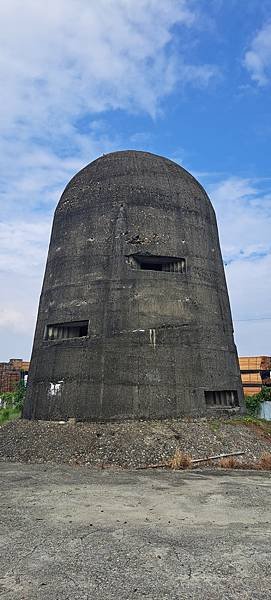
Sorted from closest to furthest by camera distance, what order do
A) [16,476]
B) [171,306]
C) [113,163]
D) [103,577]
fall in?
[103,577]
[16,476]
[171,306]
[113,163]

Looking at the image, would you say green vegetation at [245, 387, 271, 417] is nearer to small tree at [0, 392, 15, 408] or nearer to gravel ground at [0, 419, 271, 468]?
gravel ground at [0, 419, 271, 468]

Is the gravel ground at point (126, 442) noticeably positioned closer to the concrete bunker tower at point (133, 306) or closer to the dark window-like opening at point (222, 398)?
Result: the concrete bunker tower at point (133, 306)

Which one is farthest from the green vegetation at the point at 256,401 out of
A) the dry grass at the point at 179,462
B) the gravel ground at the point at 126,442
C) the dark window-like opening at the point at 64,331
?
the dry grass at the point at 179,462

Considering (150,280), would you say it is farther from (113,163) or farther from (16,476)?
(16,476)

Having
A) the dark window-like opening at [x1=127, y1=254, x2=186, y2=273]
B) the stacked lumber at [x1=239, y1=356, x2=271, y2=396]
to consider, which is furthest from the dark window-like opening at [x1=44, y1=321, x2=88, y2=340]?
the stacked lumber at [x1=239, y1=356, x2=271, y2=396]

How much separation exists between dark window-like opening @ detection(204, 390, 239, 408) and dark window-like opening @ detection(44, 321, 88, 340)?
4795 mm

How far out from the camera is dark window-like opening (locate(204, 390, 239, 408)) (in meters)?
14.3

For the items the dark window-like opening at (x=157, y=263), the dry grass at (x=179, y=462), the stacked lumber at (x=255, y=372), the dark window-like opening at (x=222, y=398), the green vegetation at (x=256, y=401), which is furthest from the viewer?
the stacked lumber at (x=255, y=372)

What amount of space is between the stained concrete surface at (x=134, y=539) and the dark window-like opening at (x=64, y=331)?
257 inches

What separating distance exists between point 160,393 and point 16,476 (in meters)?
5.15

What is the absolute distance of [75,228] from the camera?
16.2 metres

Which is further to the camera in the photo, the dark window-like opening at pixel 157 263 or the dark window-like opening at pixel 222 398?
the dark window-like opening at pixel 157 263

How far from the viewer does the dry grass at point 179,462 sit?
10734mm

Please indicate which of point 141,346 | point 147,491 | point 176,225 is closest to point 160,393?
point 141,346
